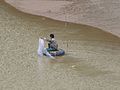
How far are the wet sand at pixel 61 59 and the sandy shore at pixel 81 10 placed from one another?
0.67 metres

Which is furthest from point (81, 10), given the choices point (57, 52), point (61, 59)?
point (61, 59)

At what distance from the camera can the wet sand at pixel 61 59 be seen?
14.0 metres

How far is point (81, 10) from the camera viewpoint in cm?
2197

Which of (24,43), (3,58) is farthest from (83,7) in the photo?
(3,58)

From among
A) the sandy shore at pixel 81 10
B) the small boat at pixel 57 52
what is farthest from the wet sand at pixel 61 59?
the sandy shore at pixel 81 10

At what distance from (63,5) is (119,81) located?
30.8 feet

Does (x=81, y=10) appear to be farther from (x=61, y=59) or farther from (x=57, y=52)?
(x=61, y=59)

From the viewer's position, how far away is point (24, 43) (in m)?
17.4

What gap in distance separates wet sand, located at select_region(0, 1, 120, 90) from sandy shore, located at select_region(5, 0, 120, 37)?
667 millimetres

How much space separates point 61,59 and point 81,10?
6514 mm

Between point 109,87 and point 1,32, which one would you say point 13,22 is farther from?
point 109,87

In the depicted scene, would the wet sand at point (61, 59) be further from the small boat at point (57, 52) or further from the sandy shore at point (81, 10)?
the sandy shore at point (81, 10)

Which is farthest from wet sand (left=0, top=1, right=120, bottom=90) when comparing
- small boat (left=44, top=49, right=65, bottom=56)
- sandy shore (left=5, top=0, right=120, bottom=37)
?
sandy shore (left=5, top=0, right=120, bottom=37)

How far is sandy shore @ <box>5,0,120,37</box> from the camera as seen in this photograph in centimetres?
2041
